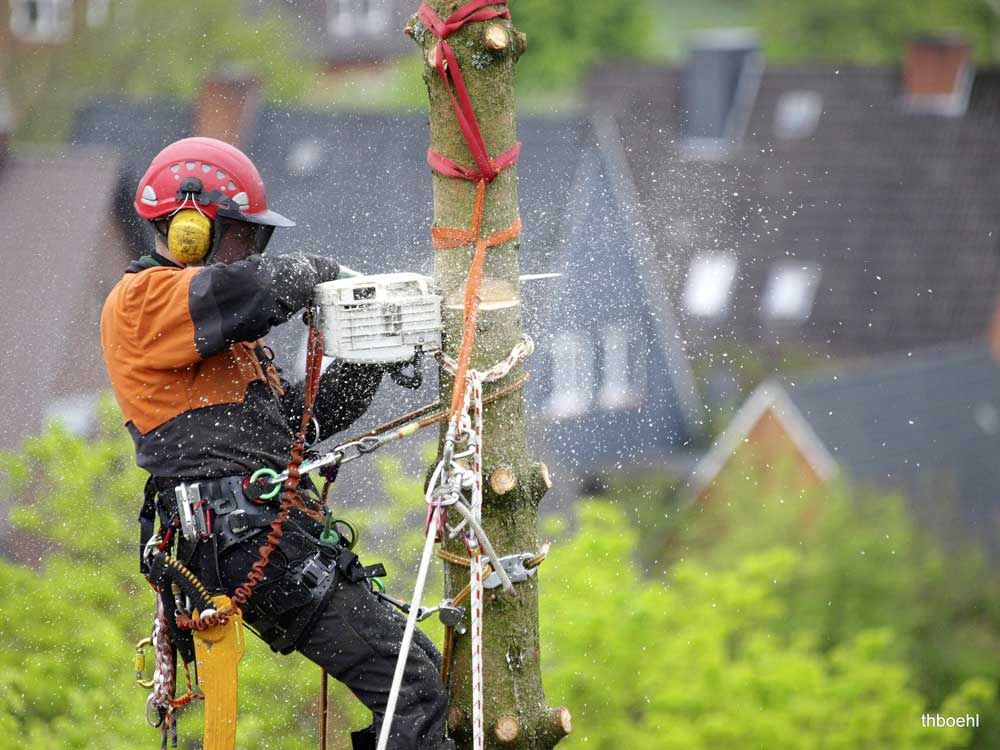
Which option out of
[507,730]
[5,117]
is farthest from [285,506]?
[5,117]

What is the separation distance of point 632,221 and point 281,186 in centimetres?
631

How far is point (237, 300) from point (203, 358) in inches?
9.1

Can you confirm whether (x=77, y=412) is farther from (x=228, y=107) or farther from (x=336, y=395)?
(x=228, y=107)

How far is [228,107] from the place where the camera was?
21938mm

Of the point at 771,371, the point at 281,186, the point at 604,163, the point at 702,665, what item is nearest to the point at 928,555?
the point at 771,371

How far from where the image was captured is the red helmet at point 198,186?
4527 mm

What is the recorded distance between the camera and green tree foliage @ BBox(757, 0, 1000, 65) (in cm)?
4559

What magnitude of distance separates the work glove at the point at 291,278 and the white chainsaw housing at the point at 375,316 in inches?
1.6

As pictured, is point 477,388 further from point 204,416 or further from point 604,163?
point 604,163

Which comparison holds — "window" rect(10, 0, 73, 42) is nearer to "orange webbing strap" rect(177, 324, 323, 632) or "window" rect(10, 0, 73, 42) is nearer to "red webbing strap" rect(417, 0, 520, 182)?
"orange webbing strap" rect(177, 324, 323, 632)

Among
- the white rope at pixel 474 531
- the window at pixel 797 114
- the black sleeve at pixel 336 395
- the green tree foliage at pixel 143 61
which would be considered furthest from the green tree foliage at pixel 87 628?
the window at pixel 797 114

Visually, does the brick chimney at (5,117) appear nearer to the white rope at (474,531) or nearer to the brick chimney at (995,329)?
the white rope at (474,531)

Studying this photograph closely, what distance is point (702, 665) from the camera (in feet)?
40.5

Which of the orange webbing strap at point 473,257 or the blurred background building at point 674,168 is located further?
the blurred background building at point 674,168
